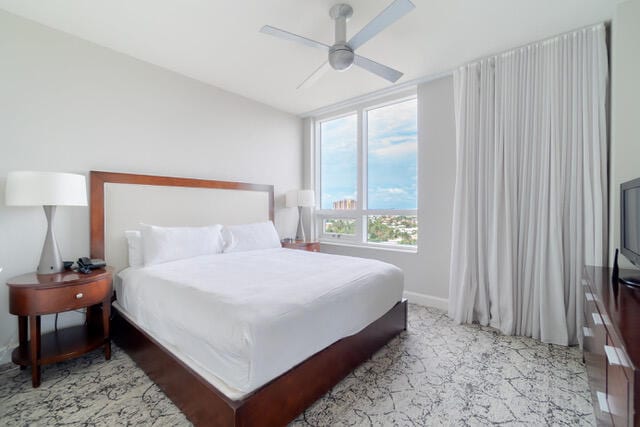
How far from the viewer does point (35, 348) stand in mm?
1825

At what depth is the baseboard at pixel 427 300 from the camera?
3252 mm

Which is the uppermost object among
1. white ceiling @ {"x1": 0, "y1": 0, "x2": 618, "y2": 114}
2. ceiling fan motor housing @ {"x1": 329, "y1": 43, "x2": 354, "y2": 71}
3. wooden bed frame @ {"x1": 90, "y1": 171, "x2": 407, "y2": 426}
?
white ceiling @ {"x1": 0, "y1": 0, "x2": 618, "y2": 114}

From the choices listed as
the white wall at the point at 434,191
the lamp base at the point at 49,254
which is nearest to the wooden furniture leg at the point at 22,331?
the lamp base at the point at 49,254

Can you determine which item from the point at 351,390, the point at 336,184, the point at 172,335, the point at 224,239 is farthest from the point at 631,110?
the point at 224,239

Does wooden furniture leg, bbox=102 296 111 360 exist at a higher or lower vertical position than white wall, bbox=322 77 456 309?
lower

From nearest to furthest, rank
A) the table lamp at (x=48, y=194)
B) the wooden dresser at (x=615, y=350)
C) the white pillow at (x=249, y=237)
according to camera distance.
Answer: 1. the wooden dresser at (x=615, y=350)
2. the table lamp at (x=48, y=194)
3. the white pillow at (x=249, y=237)

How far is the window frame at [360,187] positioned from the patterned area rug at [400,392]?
5.09 ft

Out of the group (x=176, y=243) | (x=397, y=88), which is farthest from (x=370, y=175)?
(x=176, y=243)

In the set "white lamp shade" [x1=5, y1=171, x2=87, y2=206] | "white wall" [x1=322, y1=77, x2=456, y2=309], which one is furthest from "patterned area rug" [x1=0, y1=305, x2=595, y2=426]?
"white lamp shade" [x1=5, y1=171, x2=87, y2=206]

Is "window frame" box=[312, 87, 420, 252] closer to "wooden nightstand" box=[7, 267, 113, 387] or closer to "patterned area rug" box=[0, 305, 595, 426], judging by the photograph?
"patterned area rug" box=[0, 305, 595, 426]

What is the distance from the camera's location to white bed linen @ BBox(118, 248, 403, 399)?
134cm

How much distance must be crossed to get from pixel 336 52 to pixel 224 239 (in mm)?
2244

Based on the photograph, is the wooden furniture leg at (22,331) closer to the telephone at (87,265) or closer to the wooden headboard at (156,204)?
the telephone at (87,265)

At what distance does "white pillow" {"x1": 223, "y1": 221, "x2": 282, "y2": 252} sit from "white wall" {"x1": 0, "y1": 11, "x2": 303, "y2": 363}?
78cm
